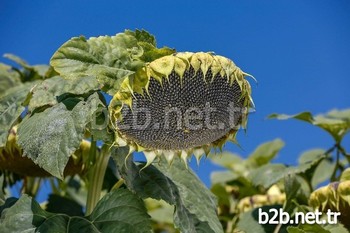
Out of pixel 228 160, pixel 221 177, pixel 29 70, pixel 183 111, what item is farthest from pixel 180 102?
pixel 228 160

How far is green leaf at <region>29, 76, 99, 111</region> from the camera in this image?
141 centimetres

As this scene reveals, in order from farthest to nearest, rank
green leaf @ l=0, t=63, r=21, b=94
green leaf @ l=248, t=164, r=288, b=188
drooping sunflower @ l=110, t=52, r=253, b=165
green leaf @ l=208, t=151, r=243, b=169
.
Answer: green leaf @ l=208, t=151, r=243, b=169
green leaf @ l=0, t=63, r=21, b=94
green leaf @ l=248, t=164, r=288, b=188
drooping sunflower @ l=110, t=52, r=253, b=165

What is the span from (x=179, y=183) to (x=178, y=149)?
0.21m

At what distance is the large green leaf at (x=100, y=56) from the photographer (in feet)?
4.52

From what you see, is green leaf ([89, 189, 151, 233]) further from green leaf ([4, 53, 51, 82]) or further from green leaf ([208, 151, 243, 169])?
green leaf ([208, 151, 243, 169])

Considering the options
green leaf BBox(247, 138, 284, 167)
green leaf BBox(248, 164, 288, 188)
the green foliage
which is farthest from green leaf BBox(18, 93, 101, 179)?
green leaf BBox(247, 138, 284, 167)

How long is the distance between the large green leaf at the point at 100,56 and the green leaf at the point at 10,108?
0.71 feet

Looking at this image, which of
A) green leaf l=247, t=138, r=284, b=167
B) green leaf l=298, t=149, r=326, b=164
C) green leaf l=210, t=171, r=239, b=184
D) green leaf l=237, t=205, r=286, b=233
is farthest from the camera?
green leaf l=247, t=138, r=284, b=167

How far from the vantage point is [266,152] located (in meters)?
2.86

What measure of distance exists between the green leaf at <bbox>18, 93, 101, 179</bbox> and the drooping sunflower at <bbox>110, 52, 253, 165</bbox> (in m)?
0.08

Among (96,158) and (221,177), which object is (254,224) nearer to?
(96,158)

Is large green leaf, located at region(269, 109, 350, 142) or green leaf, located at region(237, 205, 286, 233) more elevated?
large green leaf, located at region(269, 109, 350, 142)

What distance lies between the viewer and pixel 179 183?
1.58 meters

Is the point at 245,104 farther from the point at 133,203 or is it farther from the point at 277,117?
the point at 277,117
